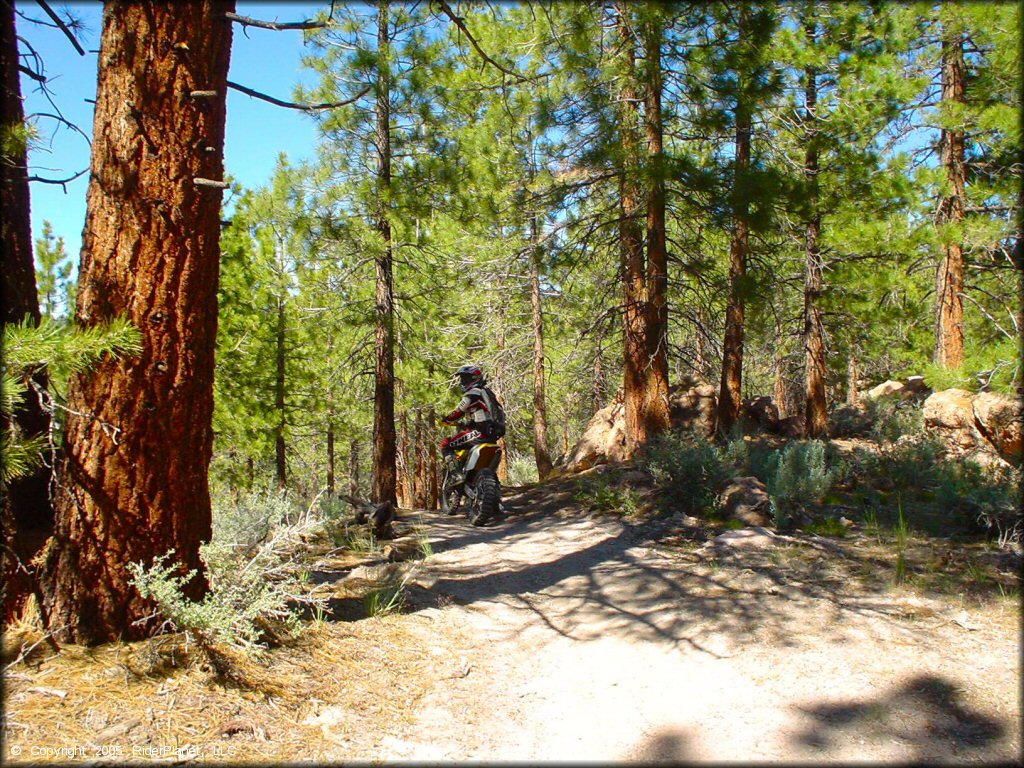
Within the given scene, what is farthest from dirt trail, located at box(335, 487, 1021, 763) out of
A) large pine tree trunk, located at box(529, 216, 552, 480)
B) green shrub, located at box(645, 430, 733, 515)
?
large pine tree trunk, located at box(529, 216, 552, 480)

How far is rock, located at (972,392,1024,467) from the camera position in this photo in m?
7.47

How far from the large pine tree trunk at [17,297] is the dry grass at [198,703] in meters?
0.56

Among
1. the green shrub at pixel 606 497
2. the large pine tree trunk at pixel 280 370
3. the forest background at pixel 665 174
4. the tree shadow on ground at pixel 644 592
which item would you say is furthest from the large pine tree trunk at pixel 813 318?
the large pine tree trunk at pixel 280 370

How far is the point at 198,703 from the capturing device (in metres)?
2.82

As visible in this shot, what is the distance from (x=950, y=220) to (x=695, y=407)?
514cm

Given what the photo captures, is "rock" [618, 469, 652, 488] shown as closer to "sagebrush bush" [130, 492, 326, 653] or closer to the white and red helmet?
the white and red helmet

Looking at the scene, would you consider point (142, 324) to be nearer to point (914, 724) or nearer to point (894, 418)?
point (914, 724)

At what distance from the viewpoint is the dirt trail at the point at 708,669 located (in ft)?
9.35

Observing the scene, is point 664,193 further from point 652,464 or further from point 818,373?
point 818,373

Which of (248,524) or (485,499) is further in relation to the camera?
(485,499)

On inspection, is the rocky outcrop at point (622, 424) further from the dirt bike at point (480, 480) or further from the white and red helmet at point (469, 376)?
the white and red helmet at point (469, 376)

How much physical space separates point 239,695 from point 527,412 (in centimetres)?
1590

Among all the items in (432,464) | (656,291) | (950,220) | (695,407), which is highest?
(950,220)

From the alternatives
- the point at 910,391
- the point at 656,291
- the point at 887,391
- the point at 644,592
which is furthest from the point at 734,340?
the point at 644,592
